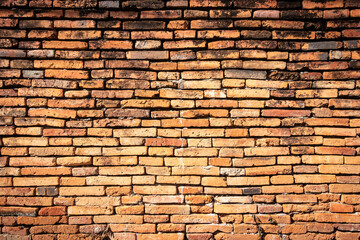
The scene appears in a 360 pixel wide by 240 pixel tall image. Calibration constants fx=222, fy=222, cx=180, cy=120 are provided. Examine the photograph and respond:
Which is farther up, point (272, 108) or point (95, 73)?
point (95, 73)

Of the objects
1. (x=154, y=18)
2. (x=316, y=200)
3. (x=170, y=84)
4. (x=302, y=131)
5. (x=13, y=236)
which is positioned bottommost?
(x=13, y=236)

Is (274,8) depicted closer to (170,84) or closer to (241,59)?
(241,59)

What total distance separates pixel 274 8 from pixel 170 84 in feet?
4.03

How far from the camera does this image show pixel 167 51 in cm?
214

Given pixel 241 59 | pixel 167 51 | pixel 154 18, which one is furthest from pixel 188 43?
pixel 241 59

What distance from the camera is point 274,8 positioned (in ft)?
6.95

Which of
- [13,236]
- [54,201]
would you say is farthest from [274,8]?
[13,236]

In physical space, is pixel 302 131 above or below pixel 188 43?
below

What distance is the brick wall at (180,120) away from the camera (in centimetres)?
209

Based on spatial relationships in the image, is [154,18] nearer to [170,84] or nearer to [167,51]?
[167,51]

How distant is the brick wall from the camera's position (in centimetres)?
209

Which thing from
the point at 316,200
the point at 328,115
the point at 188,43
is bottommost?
the point at 316,200

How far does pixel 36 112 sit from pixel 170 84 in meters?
1.30

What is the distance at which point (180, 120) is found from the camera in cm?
212
